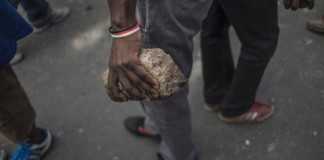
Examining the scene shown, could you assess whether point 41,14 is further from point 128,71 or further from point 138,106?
point 128,71

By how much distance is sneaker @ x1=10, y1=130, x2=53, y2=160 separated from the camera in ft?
7.36

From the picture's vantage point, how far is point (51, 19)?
325cm

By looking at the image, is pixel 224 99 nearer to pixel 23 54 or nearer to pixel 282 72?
pixel 282 72

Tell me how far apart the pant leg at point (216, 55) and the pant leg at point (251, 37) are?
11 cm

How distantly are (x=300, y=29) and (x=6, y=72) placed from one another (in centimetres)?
184

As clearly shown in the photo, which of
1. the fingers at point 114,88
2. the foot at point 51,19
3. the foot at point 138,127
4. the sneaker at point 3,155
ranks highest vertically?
the fingers at point 114,88

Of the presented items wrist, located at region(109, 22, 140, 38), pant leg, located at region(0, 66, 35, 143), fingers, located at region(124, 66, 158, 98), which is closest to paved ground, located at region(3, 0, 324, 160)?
pant leg, located at region(0, 66, 35, 143)

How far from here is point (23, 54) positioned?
3.11m

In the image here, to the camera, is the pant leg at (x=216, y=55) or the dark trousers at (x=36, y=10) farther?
the dark trousers at (x=36, y=10)

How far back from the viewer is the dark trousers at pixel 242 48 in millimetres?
1555

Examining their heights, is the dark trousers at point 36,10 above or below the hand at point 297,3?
below

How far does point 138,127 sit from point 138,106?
0.22 meters

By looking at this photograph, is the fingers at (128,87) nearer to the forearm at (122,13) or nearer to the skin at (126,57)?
the skin at (126,57)

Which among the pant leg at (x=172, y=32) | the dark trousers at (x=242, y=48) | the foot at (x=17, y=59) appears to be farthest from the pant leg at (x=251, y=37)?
the foot at (x=17, y=59)
